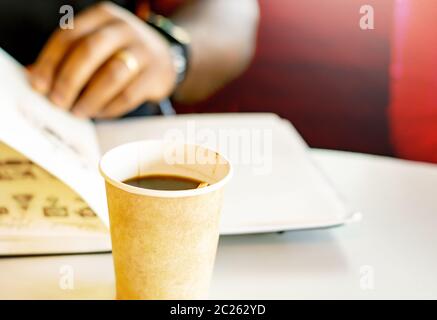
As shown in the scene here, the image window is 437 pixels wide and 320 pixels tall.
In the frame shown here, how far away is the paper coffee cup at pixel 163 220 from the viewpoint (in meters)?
0.42

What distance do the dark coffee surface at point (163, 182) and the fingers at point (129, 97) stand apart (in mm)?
422

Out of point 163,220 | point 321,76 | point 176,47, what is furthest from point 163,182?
point 321,76

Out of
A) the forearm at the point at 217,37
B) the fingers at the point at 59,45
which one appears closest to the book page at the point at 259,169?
the fingers at the point at 59,45

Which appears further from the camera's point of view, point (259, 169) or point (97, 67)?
point (97, 67)

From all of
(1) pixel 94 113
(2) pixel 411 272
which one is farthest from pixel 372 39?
(2) pixel 411 272

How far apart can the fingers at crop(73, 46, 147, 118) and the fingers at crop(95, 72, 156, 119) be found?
0.02 meters

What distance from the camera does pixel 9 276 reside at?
0.55 m

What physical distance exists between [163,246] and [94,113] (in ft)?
1.55

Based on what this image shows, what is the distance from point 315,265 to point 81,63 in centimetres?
44

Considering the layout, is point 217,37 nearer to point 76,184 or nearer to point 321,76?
point 321,76

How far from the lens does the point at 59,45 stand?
0.87 meters

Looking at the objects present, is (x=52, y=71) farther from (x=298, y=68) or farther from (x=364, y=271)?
(x=298, y=68)

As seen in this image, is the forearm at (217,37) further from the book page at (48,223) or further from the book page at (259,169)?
the book page at (48,223)
